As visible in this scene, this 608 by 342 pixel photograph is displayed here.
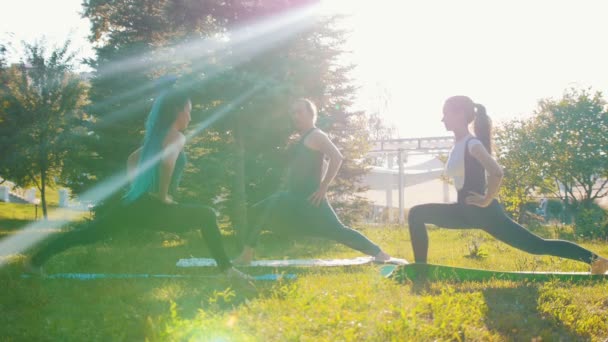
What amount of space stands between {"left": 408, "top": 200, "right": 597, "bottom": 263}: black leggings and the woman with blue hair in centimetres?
207

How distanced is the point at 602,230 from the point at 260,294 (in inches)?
426

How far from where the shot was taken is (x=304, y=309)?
3848 millimetres

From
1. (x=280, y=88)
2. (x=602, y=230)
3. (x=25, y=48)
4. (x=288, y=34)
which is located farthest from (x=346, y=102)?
(x=25, y=48)

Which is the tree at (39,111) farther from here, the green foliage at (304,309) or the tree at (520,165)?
the tree at (520,165)

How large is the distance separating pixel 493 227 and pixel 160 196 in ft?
10.8


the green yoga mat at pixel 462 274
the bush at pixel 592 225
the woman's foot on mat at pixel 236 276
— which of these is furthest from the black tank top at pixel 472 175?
the bush at pixel 592 225

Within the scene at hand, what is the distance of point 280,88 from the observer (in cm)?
912

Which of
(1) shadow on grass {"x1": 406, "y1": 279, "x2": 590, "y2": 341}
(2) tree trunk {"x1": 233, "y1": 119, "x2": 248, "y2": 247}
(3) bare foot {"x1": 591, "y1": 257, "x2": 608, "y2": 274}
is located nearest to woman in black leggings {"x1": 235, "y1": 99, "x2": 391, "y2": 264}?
(1) shadow on grass {"x1": 406, "y1": 279, "x2": 590, "y2": 341}

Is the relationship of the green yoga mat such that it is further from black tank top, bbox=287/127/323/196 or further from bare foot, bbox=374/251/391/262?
black tank top, bbox=287/127/323/196

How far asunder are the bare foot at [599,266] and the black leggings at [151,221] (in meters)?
3.64

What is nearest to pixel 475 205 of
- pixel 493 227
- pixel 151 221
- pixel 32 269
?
pixel 493 227

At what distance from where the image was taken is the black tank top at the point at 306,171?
19.5ft

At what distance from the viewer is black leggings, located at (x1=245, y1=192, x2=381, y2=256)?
5871 mm

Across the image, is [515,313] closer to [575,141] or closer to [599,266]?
[599,266]
